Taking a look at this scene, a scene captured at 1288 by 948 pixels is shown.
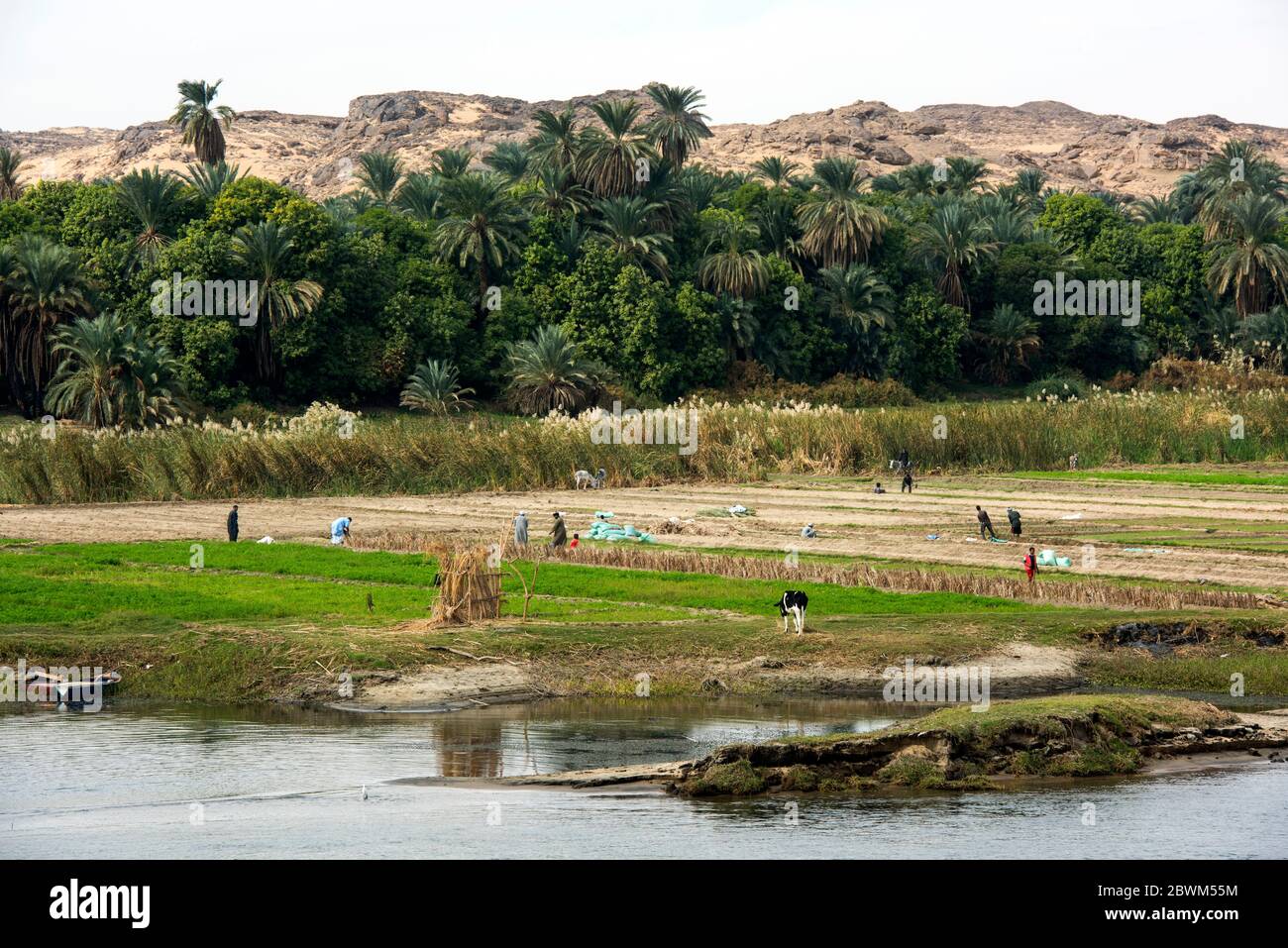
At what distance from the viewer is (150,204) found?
250 ft

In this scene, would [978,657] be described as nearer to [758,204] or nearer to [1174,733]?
[1174,733]

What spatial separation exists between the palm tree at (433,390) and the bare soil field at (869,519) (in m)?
22.6

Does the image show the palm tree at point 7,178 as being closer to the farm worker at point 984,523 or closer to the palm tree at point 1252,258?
the palm tree at point 1252,258

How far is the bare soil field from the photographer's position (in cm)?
3575

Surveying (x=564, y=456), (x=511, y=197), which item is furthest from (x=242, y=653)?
(x=511, y=197)

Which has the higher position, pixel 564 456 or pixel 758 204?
pixel 758 204

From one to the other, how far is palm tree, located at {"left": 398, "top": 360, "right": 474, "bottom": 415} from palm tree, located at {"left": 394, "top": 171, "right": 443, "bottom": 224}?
16.3 m

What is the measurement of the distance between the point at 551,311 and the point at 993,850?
65790mm

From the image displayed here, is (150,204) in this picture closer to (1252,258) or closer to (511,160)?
(511,160)

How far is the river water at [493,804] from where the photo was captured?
16.7 meters

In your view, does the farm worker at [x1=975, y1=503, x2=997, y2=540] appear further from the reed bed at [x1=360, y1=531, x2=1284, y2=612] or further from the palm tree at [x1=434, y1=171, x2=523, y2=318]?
the palm tree at [x1=434, y1=171, x2=523, y2=318]
